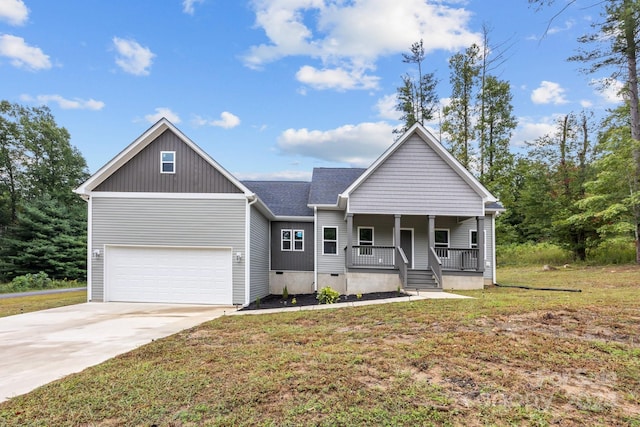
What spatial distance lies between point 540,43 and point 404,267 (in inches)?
338

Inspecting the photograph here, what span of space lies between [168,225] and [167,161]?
2.26 metres

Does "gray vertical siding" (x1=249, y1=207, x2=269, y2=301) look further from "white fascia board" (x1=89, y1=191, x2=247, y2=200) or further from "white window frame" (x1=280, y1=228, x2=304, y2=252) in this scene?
"white fascia board" (x1=89, y1=191, x2=247, y2=200)

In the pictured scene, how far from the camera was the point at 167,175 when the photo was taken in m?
12.4

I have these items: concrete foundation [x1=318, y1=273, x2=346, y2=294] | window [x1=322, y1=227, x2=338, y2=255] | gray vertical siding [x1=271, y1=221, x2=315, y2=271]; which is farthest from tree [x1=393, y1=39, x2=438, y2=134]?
concrete foundation [x1=318, y1=273, x2=346, y2=294]

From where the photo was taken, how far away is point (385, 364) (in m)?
4.52

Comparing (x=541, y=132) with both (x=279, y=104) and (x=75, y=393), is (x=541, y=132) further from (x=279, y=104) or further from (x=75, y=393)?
(x=75, y=393)

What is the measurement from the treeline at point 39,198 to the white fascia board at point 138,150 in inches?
597

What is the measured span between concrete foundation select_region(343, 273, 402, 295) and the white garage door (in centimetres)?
443

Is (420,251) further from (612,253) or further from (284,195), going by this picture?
Answer: (612,253)

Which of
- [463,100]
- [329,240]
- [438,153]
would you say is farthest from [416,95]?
[329,240]

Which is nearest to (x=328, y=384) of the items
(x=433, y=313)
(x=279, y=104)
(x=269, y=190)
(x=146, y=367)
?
(x=146, y=367)

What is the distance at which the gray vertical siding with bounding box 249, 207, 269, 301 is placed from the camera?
12.7 metres

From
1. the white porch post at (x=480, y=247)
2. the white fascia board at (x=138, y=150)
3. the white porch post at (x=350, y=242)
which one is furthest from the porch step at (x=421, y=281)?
the white fascia board at (x=138, y=150)

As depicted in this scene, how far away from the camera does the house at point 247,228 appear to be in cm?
1225
